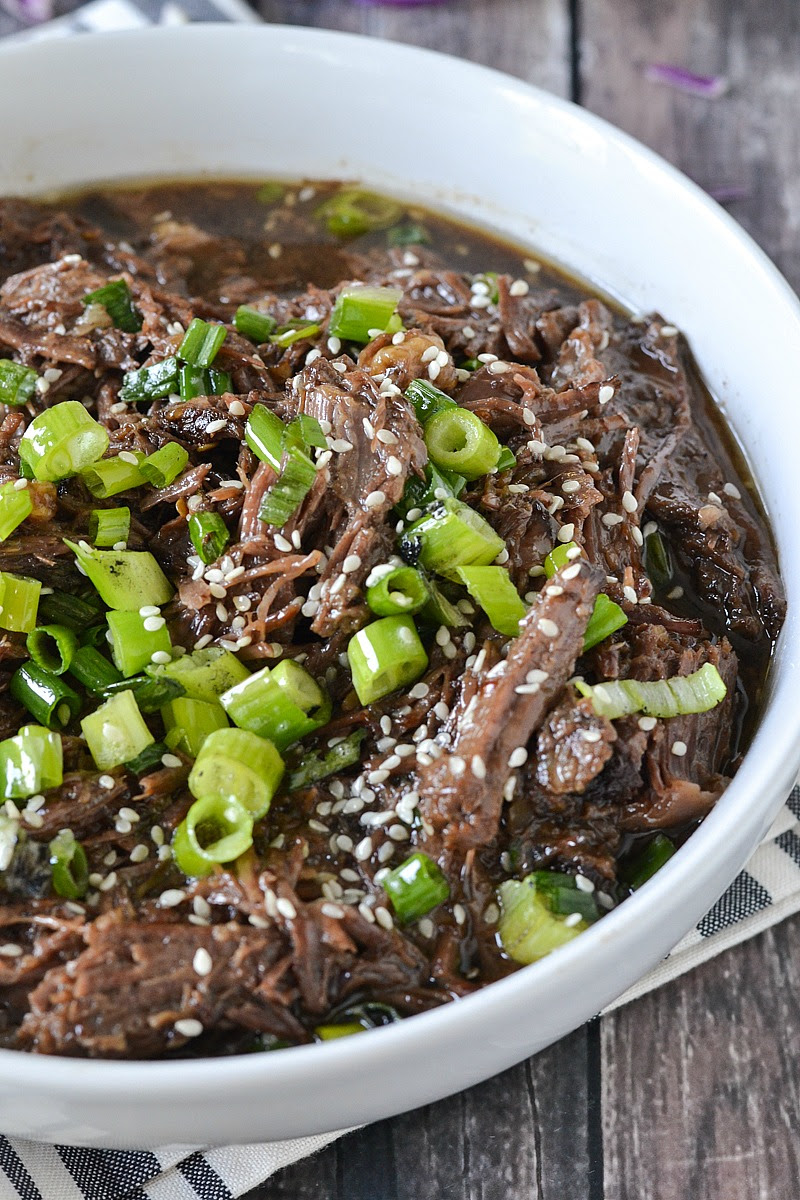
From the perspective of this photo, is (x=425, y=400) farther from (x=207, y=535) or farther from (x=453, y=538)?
(x=207, y=535)

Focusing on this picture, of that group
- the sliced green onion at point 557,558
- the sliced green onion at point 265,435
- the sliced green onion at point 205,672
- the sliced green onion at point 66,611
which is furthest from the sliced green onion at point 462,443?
the sliced green onion at point 66,611

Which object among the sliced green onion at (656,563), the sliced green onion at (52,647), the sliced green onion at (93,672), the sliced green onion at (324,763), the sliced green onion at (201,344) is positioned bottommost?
the sliced green onion at (324,763)

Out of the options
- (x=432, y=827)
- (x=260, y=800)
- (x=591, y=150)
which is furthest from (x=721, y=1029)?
(x=591, y=150)

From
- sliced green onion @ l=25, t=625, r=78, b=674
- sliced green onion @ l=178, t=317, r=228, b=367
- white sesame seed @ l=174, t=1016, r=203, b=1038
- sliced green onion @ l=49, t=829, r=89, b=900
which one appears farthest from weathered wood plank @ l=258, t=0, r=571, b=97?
white sesame seed @ l=174, t=1016, r=203, b=1038

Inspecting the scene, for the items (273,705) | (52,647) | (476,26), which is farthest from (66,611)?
(476,26)

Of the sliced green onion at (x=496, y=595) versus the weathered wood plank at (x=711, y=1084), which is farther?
the weathered wood plank at (x=711, y=1084)

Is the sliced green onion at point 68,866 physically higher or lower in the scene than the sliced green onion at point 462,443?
lower

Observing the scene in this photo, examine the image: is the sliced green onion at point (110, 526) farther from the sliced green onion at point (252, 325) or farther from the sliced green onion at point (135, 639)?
the sliced green onion at point (252, 325)
